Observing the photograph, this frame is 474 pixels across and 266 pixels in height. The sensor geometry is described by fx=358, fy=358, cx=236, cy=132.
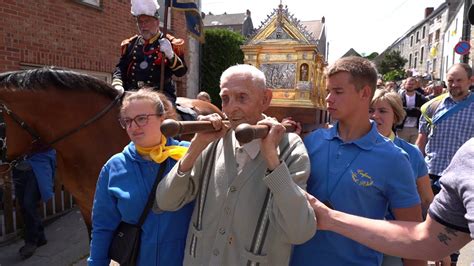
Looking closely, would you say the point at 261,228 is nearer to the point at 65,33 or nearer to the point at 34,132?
the point at 34,132

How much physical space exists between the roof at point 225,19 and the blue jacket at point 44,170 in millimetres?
45598

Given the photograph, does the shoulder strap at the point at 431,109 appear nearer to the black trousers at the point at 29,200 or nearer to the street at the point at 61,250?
the street at the point at 61,250

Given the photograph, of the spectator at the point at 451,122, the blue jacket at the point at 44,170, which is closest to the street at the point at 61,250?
the blue jacket at the point at 44,170

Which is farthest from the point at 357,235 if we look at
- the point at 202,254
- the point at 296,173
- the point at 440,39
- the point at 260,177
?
the point at 440,39

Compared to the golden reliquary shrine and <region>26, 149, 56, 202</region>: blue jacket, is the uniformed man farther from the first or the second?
<region>26, 149, 56, 202</region>: blue jacket

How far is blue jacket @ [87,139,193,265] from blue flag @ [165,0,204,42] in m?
2.65

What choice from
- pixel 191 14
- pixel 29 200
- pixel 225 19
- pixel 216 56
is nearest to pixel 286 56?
pixel 191 14

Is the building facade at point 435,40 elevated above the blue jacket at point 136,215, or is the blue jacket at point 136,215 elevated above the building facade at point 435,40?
the building facade at point 435,40

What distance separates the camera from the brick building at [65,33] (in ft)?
18.2

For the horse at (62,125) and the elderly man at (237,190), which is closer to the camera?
the elderly man at (237,190)

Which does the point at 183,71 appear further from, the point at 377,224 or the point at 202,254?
the point at 377,224

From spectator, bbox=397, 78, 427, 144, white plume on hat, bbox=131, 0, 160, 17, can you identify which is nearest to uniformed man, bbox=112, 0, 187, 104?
white plume on hat, bbox=131, 0, 160, 17

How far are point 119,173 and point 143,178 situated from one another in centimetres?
13

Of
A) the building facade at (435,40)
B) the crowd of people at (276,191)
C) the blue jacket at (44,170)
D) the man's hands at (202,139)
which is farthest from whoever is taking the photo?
the building facade at (435,40)
